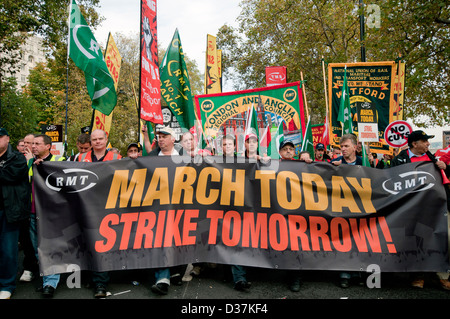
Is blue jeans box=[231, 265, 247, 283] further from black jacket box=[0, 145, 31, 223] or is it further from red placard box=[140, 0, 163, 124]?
red placard box=[140, 0, 163, 124]

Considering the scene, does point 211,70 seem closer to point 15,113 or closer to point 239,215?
point 239,215

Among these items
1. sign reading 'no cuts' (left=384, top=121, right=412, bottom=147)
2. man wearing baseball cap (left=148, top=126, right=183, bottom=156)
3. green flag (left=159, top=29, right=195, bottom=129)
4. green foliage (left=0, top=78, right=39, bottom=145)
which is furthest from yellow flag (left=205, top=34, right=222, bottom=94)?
green foliage (left=0, top=78, right=39, bottom=145)

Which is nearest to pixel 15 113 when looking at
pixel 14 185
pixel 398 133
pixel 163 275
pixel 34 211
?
pixel 34 211

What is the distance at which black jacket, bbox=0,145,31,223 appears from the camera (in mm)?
3705

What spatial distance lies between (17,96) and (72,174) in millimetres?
17790

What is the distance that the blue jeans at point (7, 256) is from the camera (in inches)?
149

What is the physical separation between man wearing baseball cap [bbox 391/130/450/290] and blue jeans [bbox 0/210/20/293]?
15.6 ft

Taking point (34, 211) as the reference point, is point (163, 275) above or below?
below

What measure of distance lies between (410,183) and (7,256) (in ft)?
16.0

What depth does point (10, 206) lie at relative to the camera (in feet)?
12.2

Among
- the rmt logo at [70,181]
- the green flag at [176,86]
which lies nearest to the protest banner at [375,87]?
the green flag at [176,86]

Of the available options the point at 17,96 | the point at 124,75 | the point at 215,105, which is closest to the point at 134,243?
the point at 215,105

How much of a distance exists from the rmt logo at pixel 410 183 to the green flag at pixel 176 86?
11.4 feet
